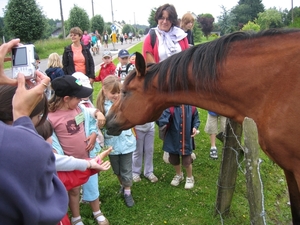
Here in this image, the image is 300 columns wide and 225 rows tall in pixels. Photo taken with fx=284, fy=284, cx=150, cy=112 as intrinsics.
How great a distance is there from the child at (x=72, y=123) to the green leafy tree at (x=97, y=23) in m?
41.4

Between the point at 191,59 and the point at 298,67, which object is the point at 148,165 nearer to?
the point at 191,59

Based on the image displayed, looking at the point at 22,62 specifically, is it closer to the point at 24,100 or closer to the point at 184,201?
the point at 24,100

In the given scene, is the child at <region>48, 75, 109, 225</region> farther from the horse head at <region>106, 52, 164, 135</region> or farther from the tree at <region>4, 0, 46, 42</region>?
the tree at <region>4, 0, 46, 42</region>

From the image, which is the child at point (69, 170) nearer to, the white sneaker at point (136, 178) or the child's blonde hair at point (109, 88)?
the child's blonde hair at point (109, 88)

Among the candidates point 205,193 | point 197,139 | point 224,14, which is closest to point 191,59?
point 205,193

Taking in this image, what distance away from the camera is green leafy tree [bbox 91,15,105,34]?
136ft

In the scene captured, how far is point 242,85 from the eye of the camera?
208 centimetres

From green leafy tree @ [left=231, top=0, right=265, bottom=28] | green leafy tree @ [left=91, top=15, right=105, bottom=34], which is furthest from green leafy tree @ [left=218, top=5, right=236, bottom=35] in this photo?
green leafy tree @ [left=91, top=15, right=105, bottom=34]

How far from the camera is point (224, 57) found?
7.04ft

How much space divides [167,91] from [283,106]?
35.6 inches

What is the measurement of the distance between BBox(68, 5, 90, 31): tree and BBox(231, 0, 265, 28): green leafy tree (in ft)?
80.5

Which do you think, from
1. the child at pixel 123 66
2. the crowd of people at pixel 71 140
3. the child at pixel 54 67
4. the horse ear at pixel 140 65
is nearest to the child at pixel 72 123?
the crowd of people at pixel 71 140

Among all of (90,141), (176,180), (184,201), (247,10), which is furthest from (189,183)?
(247,10)

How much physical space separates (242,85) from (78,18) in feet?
112
